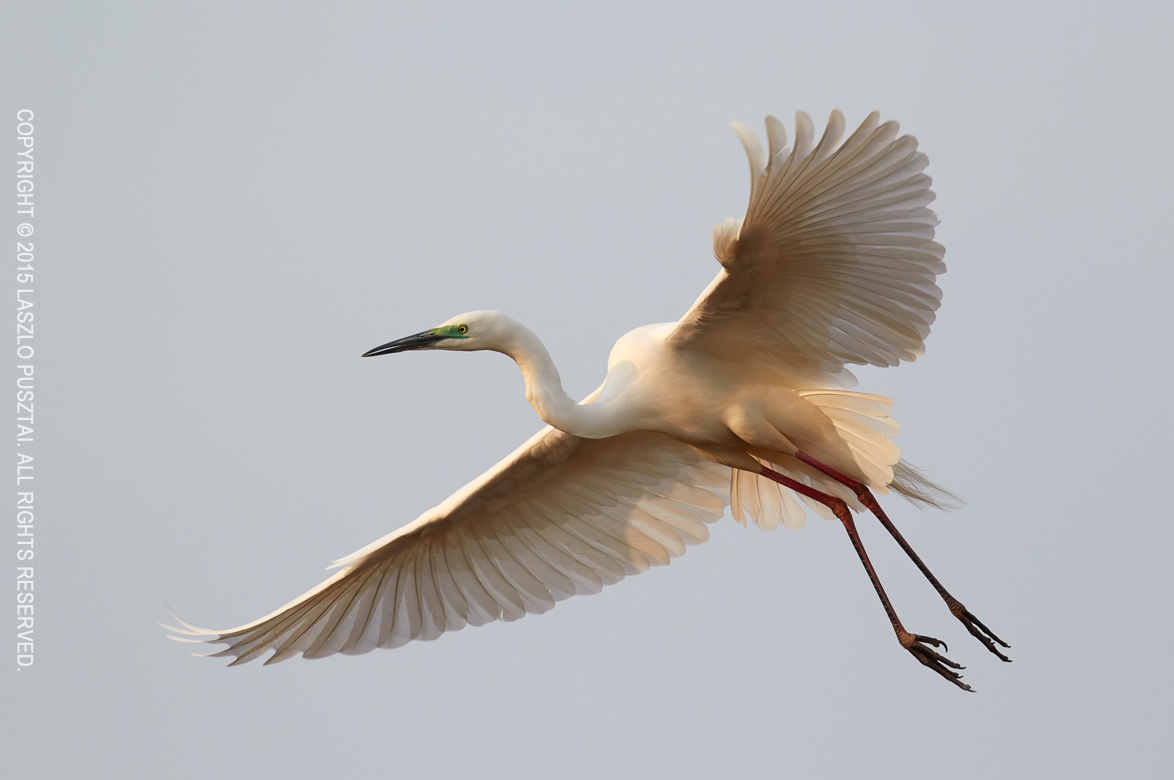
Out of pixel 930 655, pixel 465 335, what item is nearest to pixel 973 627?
pixel 930 655

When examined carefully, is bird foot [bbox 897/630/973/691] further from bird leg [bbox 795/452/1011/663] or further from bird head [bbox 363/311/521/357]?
bird head [bbox 363/311/521/357]

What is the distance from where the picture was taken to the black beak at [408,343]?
324 inches

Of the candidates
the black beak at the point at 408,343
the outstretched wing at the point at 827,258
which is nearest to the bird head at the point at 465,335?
the black beak at the point at 408,343

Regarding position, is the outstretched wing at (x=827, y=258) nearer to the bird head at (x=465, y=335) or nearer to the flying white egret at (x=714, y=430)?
the flying white egret at (x=714, y=430)

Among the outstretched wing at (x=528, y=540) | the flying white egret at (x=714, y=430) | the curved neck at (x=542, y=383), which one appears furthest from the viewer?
the outstretched wing at (x=528, y=540)

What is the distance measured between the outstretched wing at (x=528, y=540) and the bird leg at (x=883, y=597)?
0.99 meters

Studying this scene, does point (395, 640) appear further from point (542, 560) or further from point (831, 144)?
point (831, 144)

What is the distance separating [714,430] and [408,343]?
1.91 m

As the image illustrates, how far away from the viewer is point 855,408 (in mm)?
8445

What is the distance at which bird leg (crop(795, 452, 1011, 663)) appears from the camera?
805 centimetres

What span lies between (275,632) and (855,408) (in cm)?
396

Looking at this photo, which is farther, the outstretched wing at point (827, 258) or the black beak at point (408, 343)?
the black beak at point (408, 343)

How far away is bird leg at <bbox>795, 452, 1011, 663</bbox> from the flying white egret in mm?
13

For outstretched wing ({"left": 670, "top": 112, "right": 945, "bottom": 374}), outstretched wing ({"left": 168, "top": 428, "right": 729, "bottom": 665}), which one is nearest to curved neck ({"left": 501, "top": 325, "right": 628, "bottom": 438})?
outstretched wing ({"left": 670, "top": 112, "right": 945, "bottom": 374})
